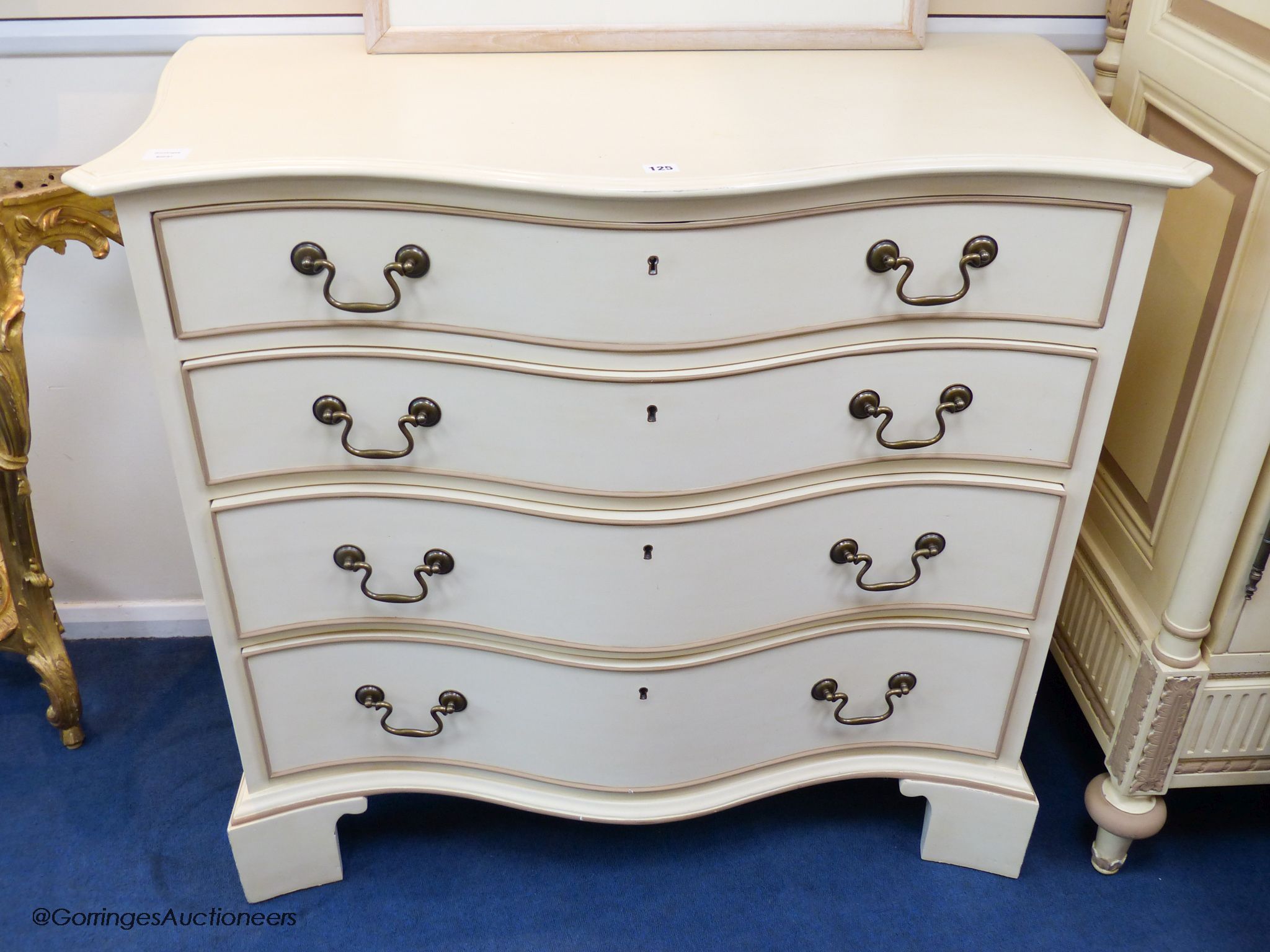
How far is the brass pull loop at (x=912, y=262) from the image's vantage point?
1.05 m

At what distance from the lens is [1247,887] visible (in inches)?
56.9

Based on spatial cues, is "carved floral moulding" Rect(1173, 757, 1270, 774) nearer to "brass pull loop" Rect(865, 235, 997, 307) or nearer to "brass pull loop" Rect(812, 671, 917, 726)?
"brass pull loop" Rect(812, 671, 917, 726)

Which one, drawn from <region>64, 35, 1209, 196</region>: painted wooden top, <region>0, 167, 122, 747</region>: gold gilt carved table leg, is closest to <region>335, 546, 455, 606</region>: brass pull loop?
<region>64, 35, 1209, 196</region>: painted wooden top

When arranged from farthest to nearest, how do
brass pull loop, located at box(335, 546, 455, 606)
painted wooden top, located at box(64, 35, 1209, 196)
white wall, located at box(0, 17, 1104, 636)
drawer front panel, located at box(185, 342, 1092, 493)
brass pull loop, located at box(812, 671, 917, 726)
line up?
1. white wall, located at box(0, 17, 1104, 636)
2. brass pull loop, located at box(812, 671, 917, 726)
3. brass pull loop, located at box(335, 546, 455, 606)
4. drawer front panel, located at box(185, 342, 1092, 493)
5. painted wooden top, located at box(64, 35, 1209, 196)

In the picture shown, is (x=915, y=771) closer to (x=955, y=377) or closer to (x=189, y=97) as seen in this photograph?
(x=955, y=377)

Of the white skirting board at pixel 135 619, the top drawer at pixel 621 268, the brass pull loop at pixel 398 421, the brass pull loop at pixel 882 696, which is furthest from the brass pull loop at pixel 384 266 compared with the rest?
the white skirting board at pixel 135 619

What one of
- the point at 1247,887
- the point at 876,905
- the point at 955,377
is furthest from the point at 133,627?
the point at 1247,887

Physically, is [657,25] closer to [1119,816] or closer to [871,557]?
[871,557]

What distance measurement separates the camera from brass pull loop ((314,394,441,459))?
111 centimetres

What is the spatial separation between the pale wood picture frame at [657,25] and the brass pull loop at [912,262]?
0.43 m

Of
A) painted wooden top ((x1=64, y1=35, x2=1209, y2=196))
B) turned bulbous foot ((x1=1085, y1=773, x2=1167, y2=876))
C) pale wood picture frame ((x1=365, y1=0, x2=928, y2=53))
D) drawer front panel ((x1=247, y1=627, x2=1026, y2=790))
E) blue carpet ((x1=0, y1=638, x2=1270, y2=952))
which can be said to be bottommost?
blue carpet ((x1=0, y1=638, x2=1270, y2=952))

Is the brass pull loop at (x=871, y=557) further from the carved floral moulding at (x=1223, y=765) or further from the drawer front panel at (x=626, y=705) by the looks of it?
the carved floral moulding at (x=1223, y=765)

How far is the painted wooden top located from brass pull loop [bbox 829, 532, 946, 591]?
16.3 inches

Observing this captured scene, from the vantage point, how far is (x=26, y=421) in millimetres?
1469
